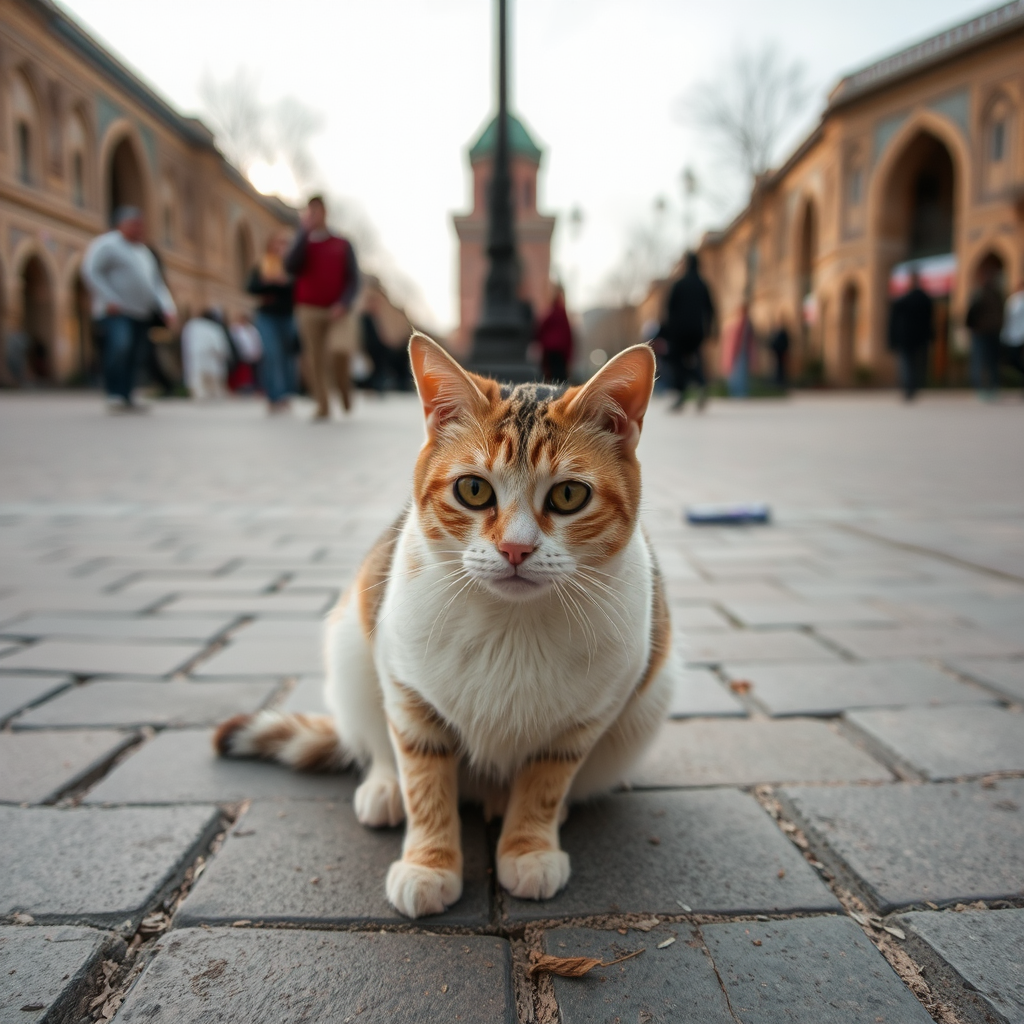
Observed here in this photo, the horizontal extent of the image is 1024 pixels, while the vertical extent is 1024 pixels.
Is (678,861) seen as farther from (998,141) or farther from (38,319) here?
(998,141)

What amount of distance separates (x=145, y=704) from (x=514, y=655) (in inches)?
47.1

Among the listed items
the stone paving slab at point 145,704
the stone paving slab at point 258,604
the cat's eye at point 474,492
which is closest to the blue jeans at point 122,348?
A: the stone paving slab at point 258,604

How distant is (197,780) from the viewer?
161 centimetres

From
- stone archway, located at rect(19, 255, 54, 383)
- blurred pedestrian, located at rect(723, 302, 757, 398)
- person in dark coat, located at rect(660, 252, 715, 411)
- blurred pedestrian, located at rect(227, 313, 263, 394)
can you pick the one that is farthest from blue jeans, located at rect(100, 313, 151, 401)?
stone archway, located at rect(19, 255, 54, 383)

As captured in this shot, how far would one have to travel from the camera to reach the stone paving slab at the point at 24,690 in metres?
1.93

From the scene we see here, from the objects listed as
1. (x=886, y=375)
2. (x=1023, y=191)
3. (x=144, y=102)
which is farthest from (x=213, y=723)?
(x=144, y=102)

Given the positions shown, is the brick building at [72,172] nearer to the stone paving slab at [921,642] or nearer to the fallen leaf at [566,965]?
the stone paving slab at [921,642]

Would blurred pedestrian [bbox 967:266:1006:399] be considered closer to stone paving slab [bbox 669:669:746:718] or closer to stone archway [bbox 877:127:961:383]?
stone archway [bbox 877:127:961:383]

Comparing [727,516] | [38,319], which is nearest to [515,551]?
[727,516]

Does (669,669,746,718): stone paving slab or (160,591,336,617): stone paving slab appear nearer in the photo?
(669,669,746,718): stone paving slab

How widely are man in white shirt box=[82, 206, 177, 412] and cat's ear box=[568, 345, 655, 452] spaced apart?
→ 1014 centimetres

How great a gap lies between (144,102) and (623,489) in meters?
34.6

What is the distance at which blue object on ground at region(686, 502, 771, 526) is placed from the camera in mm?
4395

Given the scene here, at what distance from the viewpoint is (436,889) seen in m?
1.24
